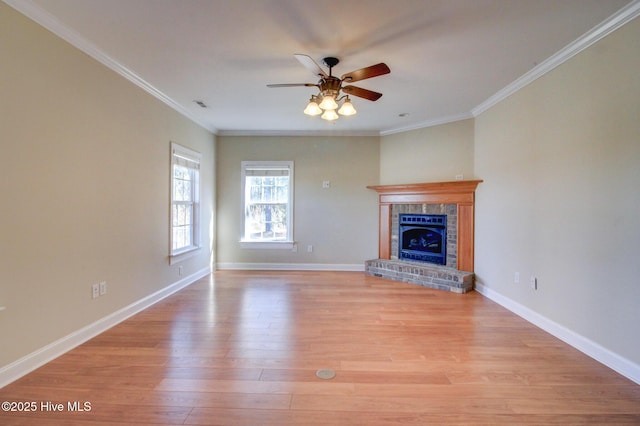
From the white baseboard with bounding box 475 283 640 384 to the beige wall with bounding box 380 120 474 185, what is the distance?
1924mm

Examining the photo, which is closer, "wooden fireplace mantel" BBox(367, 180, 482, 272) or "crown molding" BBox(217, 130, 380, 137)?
"wooden fireplace mantel" BBox(367, 180, 482, 272)

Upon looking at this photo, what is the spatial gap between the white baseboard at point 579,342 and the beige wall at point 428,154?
192 cm

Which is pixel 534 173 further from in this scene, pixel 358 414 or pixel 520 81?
pixel 358 414

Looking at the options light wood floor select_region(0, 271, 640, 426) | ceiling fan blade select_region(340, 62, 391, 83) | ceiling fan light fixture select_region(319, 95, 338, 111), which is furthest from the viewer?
ceiling fan light fixture select_region(319, 95, 338, 111)

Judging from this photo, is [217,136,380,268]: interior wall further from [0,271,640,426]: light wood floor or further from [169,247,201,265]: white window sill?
[0,271,640,426]: light wood floor

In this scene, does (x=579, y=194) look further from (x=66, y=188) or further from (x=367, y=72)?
(x=66, y=188)

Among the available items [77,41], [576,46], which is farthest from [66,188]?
[576,46]

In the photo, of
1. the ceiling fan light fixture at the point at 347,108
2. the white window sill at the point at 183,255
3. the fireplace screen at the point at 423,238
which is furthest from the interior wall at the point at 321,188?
the ceiling fan light fixture at the point at 347,108

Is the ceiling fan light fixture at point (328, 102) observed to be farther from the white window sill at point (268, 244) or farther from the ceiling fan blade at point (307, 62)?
the white window sill at point (268, 244)

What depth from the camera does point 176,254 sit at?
13.2 feet

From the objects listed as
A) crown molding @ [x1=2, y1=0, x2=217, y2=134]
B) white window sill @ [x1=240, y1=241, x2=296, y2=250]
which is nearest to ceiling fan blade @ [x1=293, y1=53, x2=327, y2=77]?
crown molding @ [x1=2, y1=0, x2=217, y2=134]

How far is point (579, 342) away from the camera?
2.47 meters

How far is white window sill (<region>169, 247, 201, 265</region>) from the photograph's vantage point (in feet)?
12.9

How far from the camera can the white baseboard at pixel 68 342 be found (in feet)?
6.45
